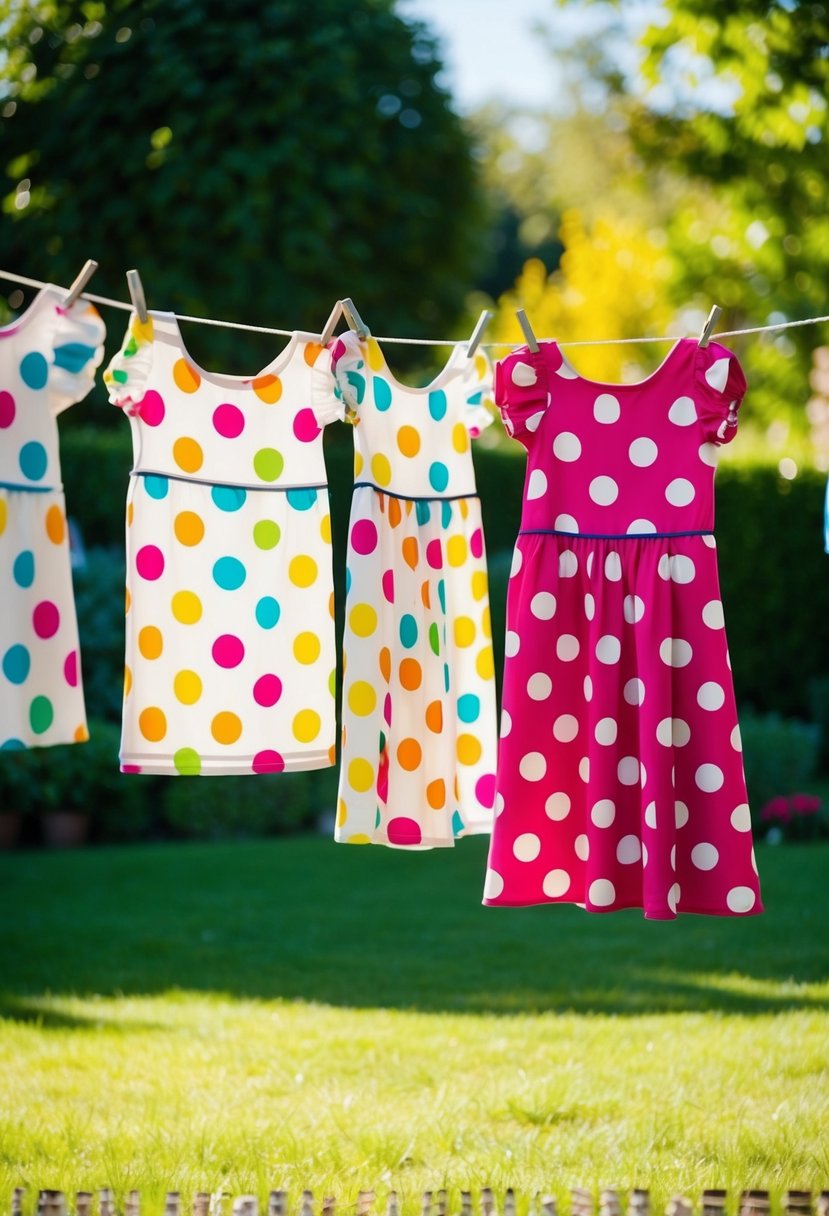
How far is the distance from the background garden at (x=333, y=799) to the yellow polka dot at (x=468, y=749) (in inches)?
38.6

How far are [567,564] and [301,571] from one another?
675mm

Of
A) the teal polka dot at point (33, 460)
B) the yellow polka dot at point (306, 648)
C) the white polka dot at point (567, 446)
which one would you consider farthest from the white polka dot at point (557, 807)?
the teal polka dot at point (33, 460)

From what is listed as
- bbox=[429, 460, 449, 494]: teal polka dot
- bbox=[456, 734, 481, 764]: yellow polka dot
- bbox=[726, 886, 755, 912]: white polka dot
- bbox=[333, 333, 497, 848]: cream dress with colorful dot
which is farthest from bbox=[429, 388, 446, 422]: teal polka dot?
bbox=[726, 886, 755, 912]: white polka dot

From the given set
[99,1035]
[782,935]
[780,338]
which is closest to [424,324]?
[780,338]

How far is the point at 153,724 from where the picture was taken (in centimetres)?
299

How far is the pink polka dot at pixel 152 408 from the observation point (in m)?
2.98

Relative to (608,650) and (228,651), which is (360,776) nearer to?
(228,651)

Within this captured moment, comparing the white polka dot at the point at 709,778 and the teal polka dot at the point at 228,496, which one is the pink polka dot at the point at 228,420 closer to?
the teal polka dot at the point at 228,496

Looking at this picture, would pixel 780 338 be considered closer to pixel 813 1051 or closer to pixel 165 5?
pixel 165 5

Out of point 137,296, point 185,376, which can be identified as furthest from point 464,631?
point 137,296

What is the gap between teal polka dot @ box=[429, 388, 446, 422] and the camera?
323cm

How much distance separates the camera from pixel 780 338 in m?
11.3

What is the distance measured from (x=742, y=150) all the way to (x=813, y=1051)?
23.8 feet

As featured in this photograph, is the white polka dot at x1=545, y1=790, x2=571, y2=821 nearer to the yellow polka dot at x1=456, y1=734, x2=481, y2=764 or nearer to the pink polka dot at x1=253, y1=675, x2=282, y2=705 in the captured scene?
the yellow polka dot at x1=456, y1=734, x2=481, y2=764
